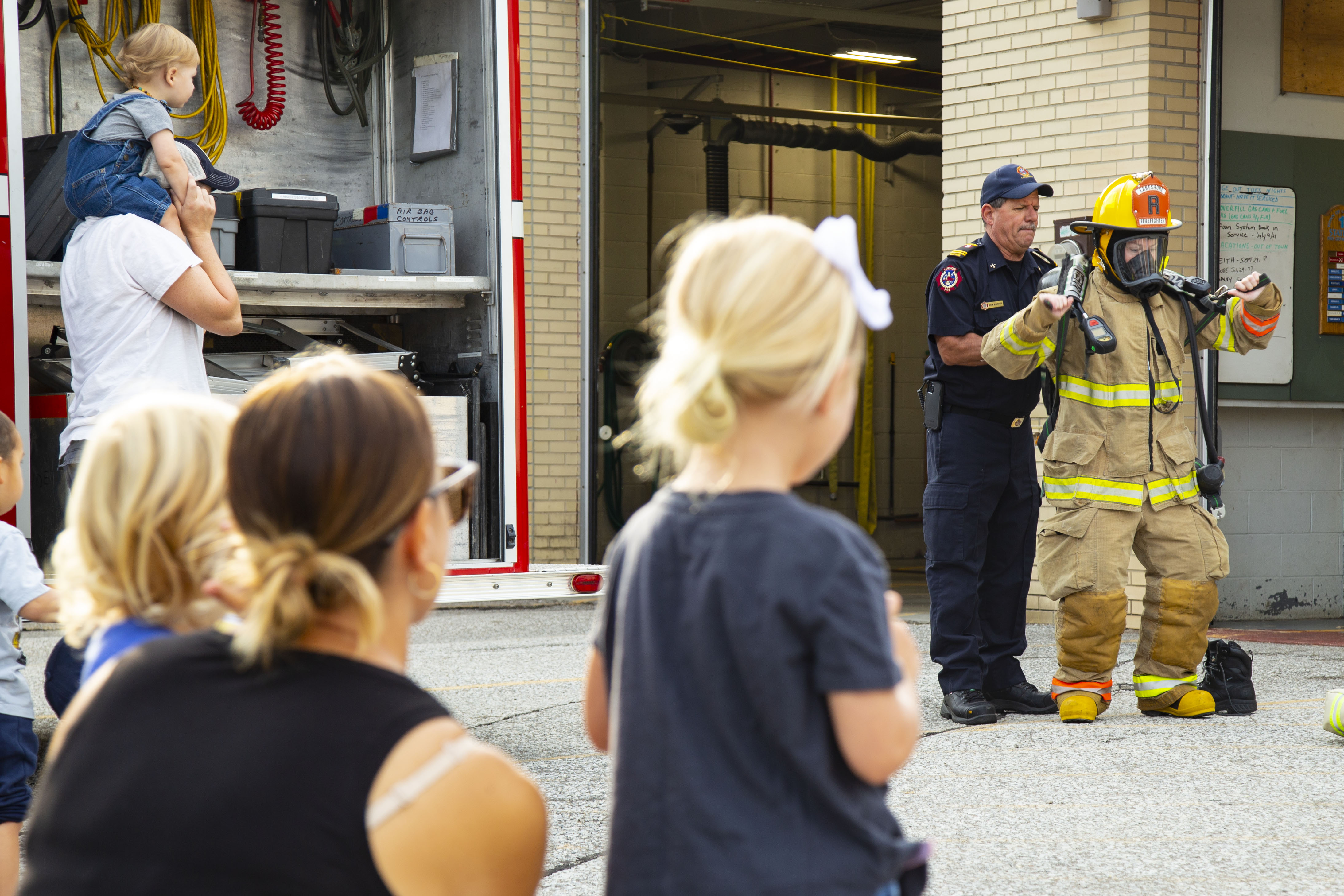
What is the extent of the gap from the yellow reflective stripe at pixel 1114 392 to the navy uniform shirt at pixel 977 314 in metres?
0.13

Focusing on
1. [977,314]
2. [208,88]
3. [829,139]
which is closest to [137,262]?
[208,88]

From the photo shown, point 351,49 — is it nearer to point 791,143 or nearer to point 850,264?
point 850,264

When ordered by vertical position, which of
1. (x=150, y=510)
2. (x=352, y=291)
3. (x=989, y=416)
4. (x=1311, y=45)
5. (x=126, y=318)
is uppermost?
(x=1311, y=45)

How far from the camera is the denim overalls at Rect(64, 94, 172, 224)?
3.91m

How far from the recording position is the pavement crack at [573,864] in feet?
11.2

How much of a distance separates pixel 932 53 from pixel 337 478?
1306 centimetres

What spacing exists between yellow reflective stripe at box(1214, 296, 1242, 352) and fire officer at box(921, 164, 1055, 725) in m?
0.69

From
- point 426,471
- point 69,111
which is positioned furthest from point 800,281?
point 69,111

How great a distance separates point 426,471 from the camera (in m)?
1.48

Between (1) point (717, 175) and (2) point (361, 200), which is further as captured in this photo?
(1) point (717, 175)

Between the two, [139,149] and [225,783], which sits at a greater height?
[139,149]

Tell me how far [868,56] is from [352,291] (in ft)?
29.0

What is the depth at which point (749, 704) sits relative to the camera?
4.94 ft

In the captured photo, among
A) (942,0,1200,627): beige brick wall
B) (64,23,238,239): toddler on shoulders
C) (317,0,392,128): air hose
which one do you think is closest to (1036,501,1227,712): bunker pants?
(942,0,1200,627): beige brick wall
